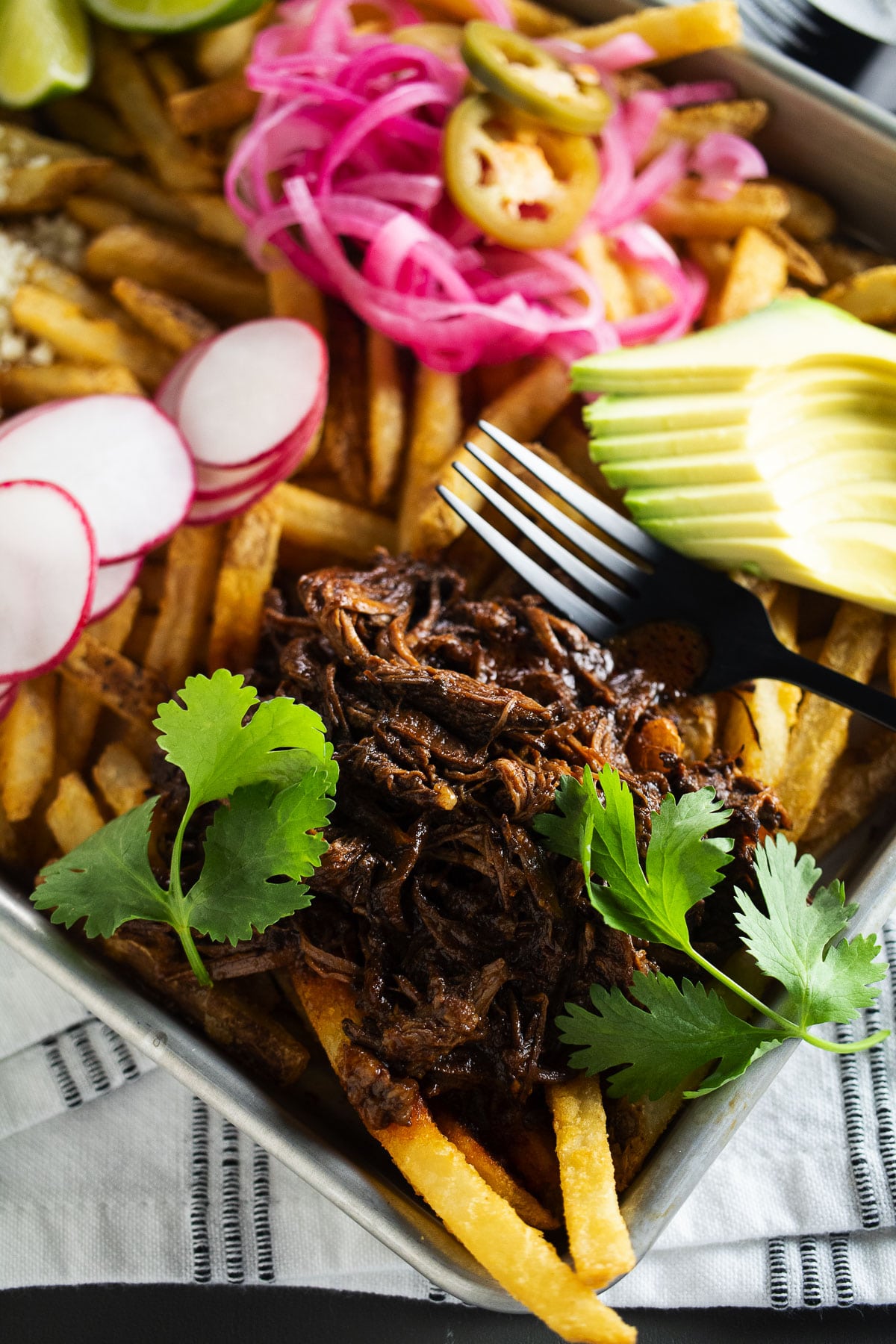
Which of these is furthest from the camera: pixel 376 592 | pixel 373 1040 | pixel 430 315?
pixel 430 315

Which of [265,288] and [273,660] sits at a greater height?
[265,288]

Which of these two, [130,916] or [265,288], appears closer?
[130,916]

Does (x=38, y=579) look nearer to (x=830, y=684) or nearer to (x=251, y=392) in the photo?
(x=251, y=392)

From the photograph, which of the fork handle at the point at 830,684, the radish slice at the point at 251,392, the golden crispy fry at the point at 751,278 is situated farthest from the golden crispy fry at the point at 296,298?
the fork handle at the point at 830,684

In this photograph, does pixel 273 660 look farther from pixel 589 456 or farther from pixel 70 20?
pixel 70 20

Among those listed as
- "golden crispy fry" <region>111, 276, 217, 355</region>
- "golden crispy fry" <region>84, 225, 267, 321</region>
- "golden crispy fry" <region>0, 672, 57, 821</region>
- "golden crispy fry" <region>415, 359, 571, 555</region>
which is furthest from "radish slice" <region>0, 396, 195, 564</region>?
"golden crispy fry" <region>415, 359, 571, 555</region>

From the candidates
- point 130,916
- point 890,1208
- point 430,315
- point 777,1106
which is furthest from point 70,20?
point 890,1208

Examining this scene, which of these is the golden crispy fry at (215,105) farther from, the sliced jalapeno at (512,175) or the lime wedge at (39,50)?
the sliced jalapeno at (512,175)
